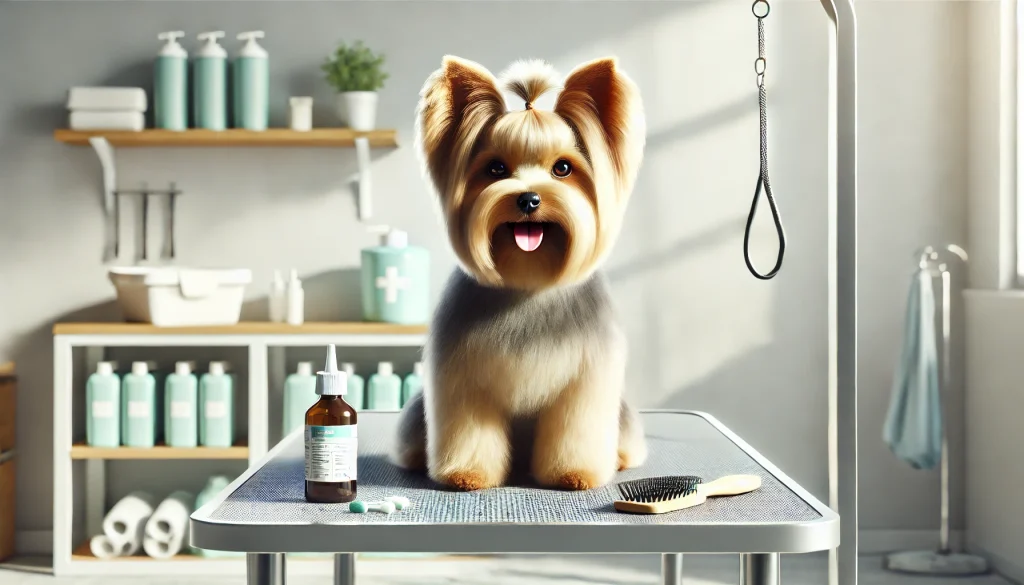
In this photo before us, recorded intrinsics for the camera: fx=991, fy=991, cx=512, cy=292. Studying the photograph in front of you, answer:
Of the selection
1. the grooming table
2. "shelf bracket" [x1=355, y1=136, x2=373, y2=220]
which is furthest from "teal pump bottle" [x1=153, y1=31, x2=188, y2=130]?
the grooming table

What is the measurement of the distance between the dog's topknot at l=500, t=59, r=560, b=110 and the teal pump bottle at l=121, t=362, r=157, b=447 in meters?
2.64

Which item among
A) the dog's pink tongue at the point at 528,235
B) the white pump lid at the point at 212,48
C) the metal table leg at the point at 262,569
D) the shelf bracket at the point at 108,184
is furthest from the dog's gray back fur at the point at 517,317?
the shelf bracket at the point at 108,184

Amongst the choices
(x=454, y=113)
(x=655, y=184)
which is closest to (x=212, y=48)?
(x=655, y=184)

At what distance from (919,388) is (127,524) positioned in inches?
113

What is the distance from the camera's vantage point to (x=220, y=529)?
1.23 m

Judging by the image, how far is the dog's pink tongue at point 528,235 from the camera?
Result: 4.24ft

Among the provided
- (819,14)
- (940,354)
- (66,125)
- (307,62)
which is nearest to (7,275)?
(66,125)

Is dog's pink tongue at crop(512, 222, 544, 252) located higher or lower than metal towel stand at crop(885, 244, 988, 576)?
higher

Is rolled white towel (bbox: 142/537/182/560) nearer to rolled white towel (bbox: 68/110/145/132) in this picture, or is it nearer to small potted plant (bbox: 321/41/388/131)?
rolled white towel (bbox: 68/110/145/132)

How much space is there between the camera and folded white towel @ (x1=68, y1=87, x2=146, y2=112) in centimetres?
364

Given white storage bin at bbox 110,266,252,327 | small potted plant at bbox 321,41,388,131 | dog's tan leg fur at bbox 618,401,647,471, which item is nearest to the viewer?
dog's tan leg fur at bbox 618,401,647,471

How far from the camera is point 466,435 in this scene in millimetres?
1400

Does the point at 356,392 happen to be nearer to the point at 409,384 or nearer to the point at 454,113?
the point at 409,384

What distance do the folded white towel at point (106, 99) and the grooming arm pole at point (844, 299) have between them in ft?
9.78
